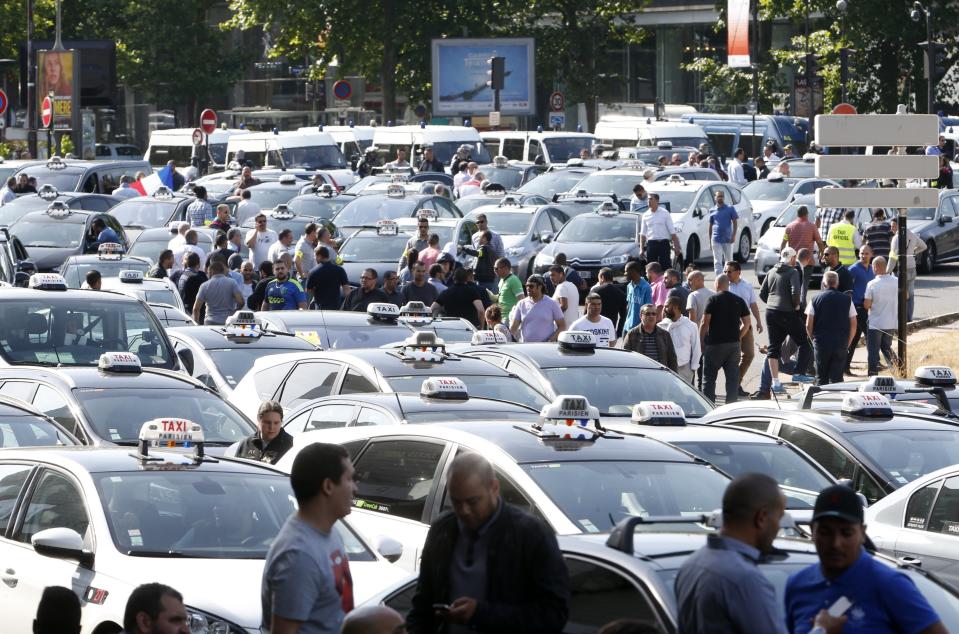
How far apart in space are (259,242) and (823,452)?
15.3m

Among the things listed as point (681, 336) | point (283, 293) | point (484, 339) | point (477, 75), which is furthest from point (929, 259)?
point (477, 75)

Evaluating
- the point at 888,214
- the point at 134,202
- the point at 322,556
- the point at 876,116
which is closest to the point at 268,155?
the point at 134,202

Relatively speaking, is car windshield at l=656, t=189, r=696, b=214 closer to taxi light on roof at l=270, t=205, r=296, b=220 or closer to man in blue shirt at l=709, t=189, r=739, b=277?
man in blue shirt at l=709, t=189, r=739, b=277

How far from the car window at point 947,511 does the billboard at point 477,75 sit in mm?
50008

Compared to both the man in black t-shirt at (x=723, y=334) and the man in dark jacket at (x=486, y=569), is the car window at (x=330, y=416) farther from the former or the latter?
the man in black t-shirt at (x=723, y=334)

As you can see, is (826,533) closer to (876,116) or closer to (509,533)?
(509,533)

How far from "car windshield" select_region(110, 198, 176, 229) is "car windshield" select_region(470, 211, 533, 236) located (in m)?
5.50

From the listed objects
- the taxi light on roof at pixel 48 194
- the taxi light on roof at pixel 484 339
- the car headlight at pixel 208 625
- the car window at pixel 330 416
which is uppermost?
the taxi light on roof at pixel 48 194

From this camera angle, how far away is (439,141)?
44812 millimetres

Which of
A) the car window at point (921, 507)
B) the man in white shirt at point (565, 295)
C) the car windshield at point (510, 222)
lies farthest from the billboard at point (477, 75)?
the car window at point (921, 507)

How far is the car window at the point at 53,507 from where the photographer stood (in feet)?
27.1

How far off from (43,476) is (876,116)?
36.2 feet

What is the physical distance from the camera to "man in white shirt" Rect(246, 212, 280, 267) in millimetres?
25203

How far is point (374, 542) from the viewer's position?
802cm
